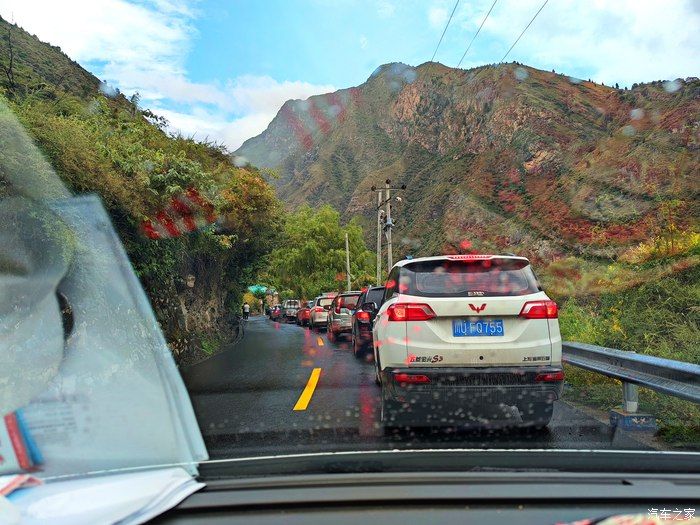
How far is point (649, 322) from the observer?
10.9m

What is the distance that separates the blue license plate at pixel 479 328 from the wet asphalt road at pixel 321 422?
0.92 meters

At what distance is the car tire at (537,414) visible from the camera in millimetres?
6055

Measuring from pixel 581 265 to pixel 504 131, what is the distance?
218ft

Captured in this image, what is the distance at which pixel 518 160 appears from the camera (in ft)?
268

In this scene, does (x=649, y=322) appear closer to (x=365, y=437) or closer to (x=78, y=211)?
(x=365, y=437)

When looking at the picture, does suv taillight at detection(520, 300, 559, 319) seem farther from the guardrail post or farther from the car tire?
the guardrail post

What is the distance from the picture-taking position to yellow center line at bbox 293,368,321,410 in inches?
313

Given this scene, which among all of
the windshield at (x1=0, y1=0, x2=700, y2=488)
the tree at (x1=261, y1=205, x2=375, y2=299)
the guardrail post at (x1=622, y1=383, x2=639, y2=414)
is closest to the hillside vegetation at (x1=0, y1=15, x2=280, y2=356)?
the windshield at (x1=0, y1=0, x2=700, y2=488)

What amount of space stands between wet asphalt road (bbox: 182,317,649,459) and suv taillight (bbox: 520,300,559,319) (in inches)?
43.9

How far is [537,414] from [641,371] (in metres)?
1.12

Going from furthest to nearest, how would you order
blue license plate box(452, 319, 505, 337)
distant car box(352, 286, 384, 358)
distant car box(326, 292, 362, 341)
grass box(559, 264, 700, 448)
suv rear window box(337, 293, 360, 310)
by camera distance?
suv rear window box(337, 293, 360, 310)
distant car box(326, 292, 362, 341)
distant car box(352, 286, 384, 358)
grass box(559, 264, 700, 448)
blue license plate box(452, 319, 505, 337)

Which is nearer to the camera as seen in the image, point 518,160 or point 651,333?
point 651,333

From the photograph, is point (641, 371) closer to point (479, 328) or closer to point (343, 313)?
point (479, 328)

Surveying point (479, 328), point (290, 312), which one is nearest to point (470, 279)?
point (479, 328)
